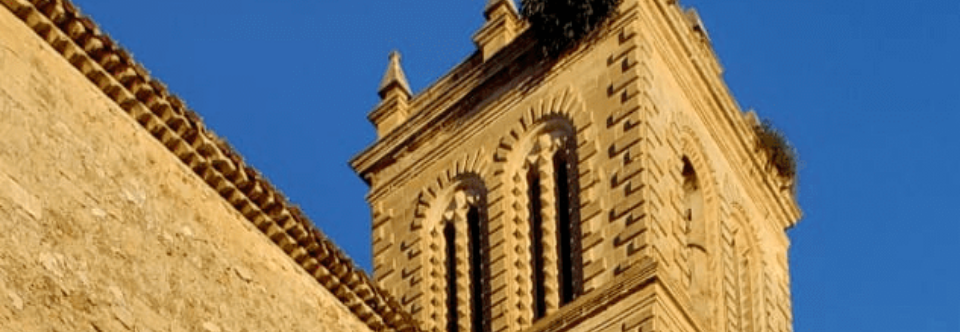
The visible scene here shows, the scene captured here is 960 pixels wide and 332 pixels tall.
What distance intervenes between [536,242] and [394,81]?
3.20m

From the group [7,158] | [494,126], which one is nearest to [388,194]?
[494,126]

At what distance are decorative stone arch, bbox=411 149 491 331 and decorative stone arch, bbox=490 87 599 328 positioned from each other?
0.25 meters

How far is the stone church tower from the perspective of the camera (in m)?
20.2

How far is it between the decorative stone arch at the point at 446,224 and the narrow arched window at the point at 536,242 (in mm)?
427

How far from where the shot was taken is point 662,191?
2052cm

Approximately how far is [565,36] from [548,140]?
0.97 meters

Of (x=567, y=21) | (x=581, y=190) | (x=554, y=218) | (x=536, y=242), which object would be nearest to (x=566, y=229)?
(x=554, y=218)

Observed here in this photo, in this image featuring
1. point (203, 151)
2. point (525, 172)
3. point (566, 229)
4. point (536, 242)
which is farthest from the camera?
point (525, 172)

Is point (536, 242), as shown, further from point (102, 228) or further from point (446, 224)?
point (102, 228)

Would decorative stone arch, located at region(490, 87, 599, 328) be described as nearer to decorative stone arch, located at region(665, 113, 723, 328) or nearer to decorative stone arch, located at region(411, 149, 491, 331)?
decorative stone arch, located at region(411, 149, 491, 331)

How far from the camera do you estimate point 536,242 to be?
69.9 ft

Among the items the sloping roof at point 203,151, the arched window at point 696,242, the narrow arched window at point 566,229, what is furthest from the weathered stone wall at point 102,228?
the arched window at point 696,242

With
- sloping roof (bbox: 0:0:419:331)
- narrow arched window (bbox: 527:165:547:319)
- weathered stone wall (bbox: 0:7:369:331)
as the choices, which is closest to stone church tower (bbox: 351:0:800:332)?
narrow arched window (bbox: 527:165:547:319)

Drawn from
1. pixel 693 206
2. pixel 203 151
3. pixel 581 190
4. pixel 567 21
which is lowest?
pixel 203 151
